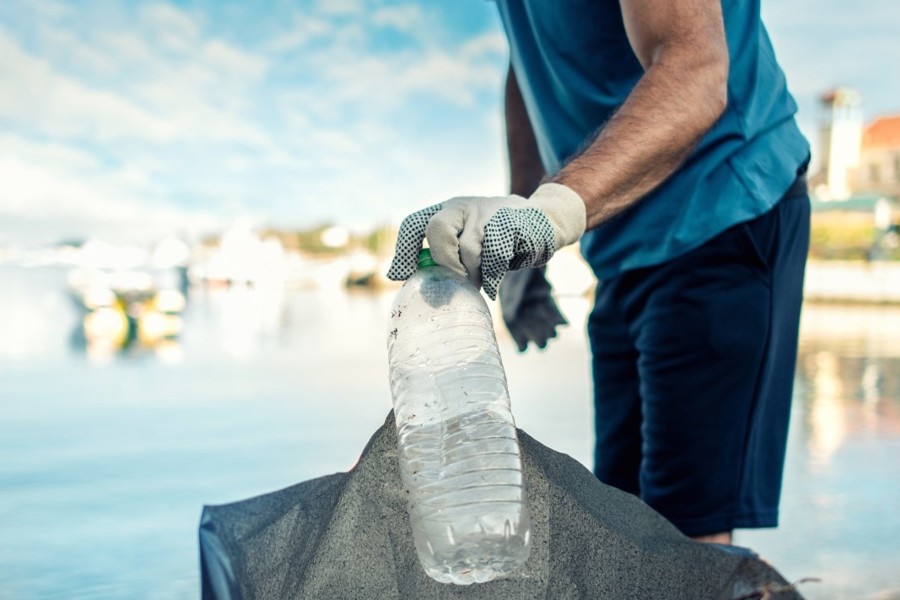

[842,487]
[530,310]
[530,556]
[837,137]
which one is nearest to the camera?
[530,556]

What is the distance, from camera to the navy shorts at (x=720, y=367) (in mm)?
1632

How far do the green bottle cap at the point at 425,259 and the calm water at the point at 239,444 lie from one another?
214 centimetres

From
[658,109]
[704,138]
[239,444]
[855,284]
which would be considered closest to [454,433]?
[658,109]

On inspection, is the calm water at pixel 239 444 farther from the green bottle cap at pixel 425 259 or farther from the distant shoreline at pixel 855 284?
the distant shoreline at pixel 855 284

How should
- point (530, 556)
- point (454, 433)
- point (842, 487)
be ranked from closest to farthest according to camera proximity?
point (530, 556) < point (454, 433) < point (842, 487)

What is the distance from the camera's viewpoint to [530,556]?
108 cm

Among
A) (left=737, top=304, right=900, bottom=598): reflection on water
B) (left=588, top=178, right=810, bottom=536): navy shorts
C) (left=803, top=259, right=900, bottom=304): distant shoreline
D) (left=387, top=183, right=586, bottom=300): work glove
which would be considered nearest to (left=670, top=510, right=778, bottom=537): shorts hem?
(left=588, top=178, right=810, bottom=536): navy shorts

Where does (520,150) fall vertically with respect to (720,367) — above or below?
above

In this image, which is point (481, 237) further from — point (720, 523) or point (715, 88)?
point (720, 523)

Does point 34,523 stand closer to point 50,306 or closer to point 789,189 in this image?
point 789,189

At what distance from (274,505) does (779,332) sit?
1.01 metres

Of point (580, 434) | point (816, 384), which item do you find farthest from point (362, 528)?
point (816, 384)

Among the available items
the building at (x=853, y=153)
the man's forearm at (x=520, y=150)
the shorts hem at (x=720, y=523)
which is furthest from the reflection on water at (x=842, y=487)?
the building at (x=853, y=153)

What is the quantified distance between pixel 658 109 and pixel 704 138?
0.84ft
